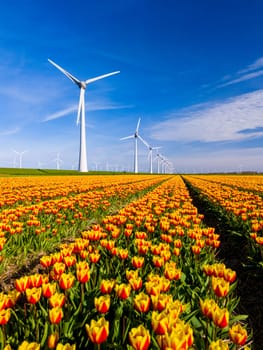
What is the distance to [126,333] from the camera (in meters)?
2.68

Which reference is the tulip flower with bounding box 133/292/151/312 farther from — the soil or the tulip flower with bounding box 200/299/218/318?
the soil

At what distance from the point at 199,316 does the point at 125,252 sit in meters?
1.37

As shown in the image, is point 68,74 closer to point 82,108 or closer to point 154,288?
point 82,108

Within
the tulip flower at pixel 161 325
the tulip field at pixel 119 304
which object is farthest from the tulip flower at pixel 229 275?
the tulip flower at pixel 161 325

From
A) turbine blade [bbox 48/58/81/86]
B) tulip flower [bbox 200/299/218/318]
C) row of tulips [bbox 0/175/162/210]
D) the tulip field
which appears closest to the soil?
the tulip field

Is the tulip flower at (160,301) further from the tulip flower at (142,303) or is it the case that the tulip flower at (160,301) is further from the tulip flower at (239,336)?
the tulip flower at (239,336)

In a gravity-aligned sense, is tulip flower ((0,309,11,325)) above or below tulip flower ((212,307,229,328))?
below

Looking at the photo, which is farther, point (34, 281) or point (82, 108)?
point (82, 108)

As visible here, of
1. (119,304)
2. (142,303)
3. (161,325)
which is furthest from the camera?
(119,304)

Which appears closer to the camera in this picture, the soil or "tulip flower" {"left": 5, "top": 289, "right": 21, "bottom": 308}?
"tulip flower" {"left": 5, "top": 289, "right": 21, "bottom": 308}

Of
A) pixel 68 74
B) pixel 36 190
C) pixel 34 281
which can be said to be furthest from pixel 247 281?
pixel 68 74

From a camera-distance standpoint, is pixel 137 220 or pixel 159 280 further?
pixel 137 220

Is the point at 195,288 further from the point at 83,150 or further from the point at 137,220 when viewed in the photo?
the point at 83,150

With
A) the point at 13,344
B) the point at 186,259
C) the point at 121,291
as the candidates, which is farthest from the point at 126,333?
the point at 186,259
